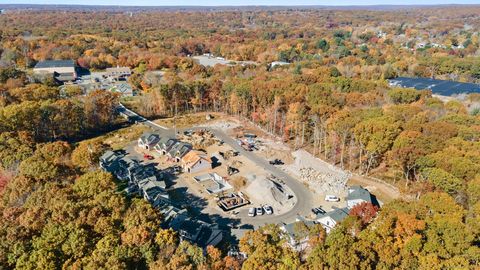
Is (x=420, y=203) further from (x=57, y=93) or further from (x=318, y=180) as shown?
(x=57, y=93)

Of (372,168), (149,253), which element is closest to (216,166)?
(372,168)

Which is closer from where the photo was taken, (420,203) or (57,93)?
(420,203)

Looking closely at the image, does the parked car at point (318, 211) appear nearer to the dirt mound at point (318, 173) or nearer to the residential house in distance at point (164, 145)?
the dirt mound at point (318, 173)

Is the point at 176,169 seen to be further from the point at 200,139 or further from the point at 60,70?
the point at 60,70

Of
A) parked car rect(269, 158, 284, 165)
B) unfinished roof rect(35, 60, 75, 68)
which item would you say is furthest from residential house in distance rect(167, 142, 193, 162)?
A: unfinished roof rect(35, 60, 75, 68)

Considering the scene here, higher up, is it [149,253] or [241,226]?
[149,253]

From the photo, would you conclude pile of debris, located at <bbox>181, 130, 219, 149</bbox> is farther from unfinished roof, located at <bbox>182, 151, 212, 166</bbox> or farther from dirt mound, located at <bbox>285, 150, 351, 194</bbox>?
dirt mound, located at <bbox>285, 150, 351, 194</bbox>
